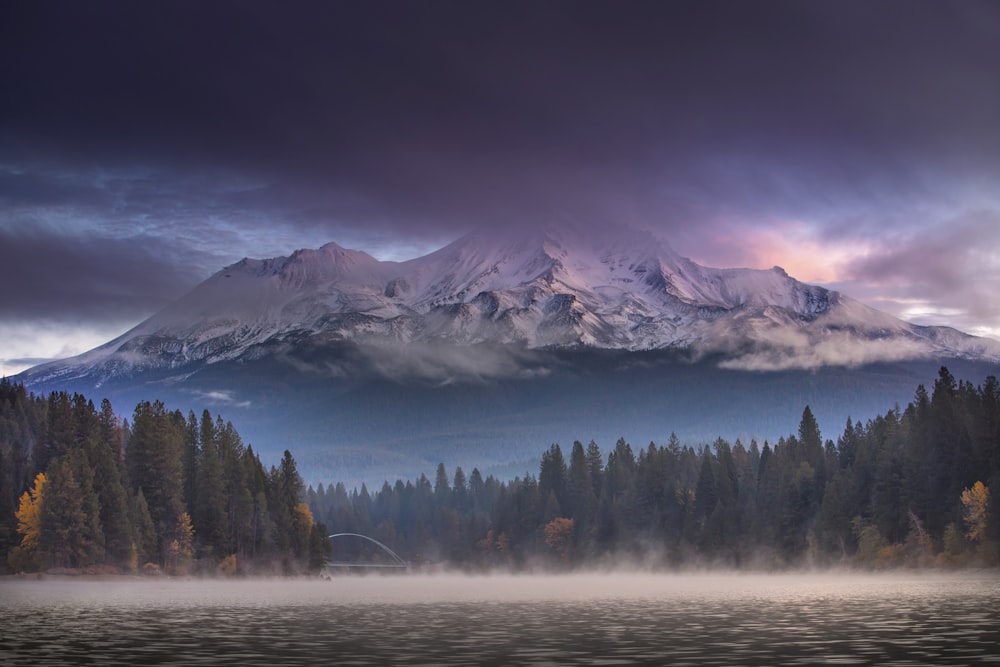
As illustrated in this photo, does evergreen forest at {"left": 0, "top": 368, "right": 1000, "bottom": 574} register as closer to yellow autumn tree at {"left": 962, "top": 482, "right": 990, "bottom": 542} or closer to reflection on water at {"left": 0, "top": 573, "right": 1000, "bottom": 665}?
yellow autumn tree at {"left": 962, "top": 482, "right": 990, "bottom": 542}

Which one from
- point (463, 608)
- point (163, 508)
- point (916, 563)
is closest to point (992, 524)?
point (916, 563)

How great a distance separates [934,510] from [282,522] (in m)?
92.8

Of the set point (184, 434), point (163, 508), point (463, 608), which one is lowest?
point (463, 608)

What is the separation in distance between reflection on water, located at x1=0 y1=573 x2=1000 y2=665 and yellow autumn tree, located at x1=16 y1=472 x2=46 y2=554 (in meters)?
43.0

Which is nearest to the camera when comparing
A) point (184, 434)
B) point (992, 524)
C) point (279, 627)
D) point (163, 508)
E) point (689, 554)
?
point (279, 627)

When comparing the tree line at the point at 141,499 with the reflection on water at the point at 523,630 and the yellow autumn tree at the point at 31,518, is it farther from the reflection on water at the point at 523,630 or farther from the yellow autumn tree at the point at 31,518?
the reflection on water at the point at 523,630

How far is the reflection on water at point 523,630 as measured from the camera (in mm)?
43688

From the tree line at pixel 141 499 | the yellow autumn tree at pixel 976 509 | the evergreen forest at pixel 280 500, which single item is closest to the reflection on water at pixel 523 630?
the yellow autumn tree at pixel 976 509

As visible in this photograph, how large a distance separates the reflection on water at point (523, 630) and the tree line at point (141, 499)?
141ft

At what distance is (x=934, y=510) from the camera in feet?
456

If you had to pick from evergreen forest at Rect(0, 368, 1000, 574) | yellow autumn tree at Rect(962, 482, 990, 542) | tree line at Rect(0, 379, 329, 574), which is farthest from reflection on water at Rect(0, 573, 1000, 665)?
evergreen forest at Rect(0, 368, 1000, 574)

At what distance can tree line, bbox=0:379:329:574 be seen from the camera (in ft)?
438

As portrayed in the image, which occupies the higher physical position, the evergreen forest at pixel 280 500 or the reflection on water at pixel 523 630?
the evergreen forest at pixel 280 500

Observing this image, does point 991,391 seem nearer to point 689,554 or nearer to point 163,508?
point 689,554
